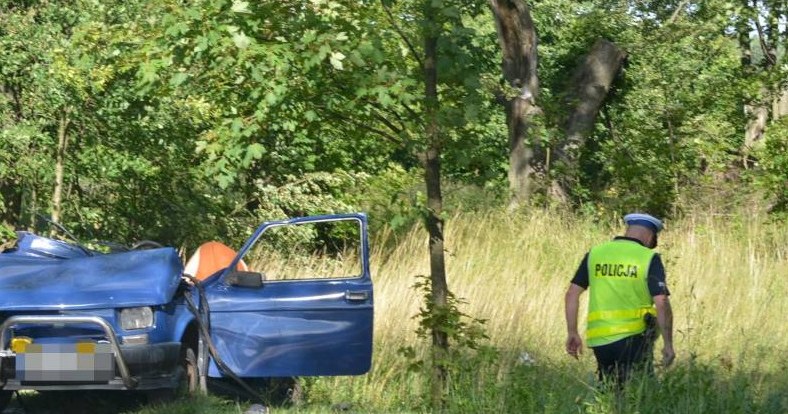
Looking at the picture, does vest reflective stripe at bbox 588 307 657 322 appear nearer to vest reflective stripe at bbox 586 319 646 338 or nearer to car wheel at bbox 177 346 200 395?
vest reflective stripe at bbox 586 319 646 338

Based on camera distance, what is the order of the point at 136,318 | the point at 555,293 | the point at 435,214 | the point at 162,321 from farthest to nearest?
the point at 555,293, the point at 435,214, the point at 162,321, the point at 136,318

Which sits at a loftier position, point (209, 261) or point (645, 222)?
point (645, 222)

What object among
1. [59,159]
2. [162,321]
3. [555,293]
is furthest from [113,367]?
[59,159]

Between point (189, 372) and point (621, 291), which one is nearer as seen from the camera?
point (621, 291)

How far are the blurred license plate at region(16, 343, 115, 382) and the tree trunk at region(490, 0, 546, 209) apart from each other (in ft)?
48.7

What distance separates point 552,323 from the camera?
13711 millimetres

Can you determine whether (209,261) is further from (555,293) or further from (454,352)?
(555,293)

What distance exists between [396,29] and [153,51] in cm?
267

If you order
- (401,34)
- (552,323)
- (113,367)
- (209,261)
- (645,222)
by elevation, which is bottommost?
(113,367)

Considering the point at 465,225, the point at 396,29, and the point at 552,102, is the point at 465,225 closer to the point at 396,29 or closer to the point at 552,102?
the point at 552,102

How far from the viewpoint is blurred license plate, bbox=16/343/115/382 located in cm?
913

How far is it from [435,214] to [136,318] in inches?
85.7

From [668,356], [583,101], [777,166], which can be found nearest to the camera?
[668,356]

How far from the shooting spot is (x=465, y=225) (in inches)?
703
